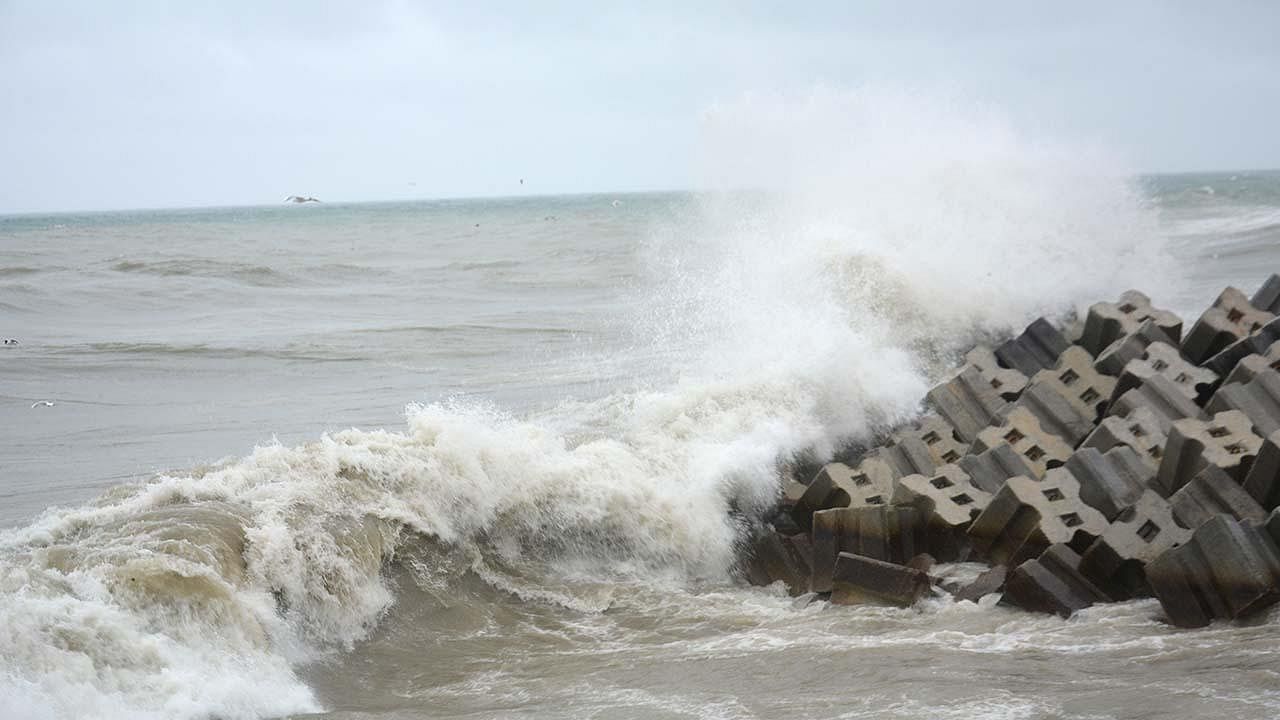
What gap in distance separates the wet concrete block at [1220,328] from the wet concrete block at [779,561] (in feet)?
11.9

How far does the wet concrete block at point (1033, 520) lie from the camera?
6.61m

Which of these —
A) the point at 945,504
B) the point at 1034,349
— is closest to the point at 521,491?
the point at 945,504

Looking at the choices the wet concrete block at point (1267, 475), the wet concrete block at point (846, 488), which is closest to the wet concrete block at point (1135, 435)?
the wet concrete block at point (1267, 475)

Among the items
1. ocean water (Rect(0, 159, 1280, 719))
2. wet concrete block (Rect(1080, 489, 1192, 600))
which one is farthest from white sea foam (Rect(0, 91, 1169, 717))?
wet concrete block (Rect(1080, 489, 1192, 600))

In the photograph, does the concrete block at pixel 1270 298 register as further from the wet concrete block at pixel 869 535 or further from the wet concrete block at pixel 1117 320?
the wet concrete block at pixel 869 535

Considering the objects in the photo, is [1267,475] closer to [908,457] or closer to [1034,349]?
[908,457]

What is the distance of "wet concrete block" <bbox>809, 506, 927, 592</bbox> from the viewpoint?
23.4ft

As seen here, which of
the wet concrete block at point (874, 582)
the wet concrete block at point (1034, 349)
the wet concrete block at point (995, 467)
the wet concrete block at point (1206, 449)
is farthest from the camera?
the wet concrete block at point (1034, 349)

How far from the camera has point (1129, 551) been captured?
6.30 meters

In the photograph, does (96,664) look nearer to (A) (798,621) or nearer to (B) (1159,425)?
(A) (798,621)

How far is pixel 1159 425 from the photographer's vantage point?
7.91 meters

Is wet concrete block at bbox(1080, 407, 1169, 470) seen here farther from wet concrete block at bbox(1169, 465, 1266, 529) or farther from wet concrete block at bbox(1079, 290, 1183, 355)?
wet concrete block at bbox(1079, 290, 1183, 355)

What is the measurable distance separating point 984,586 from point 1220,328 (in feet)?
13.9

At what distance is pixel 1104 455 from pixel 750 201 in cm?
994
